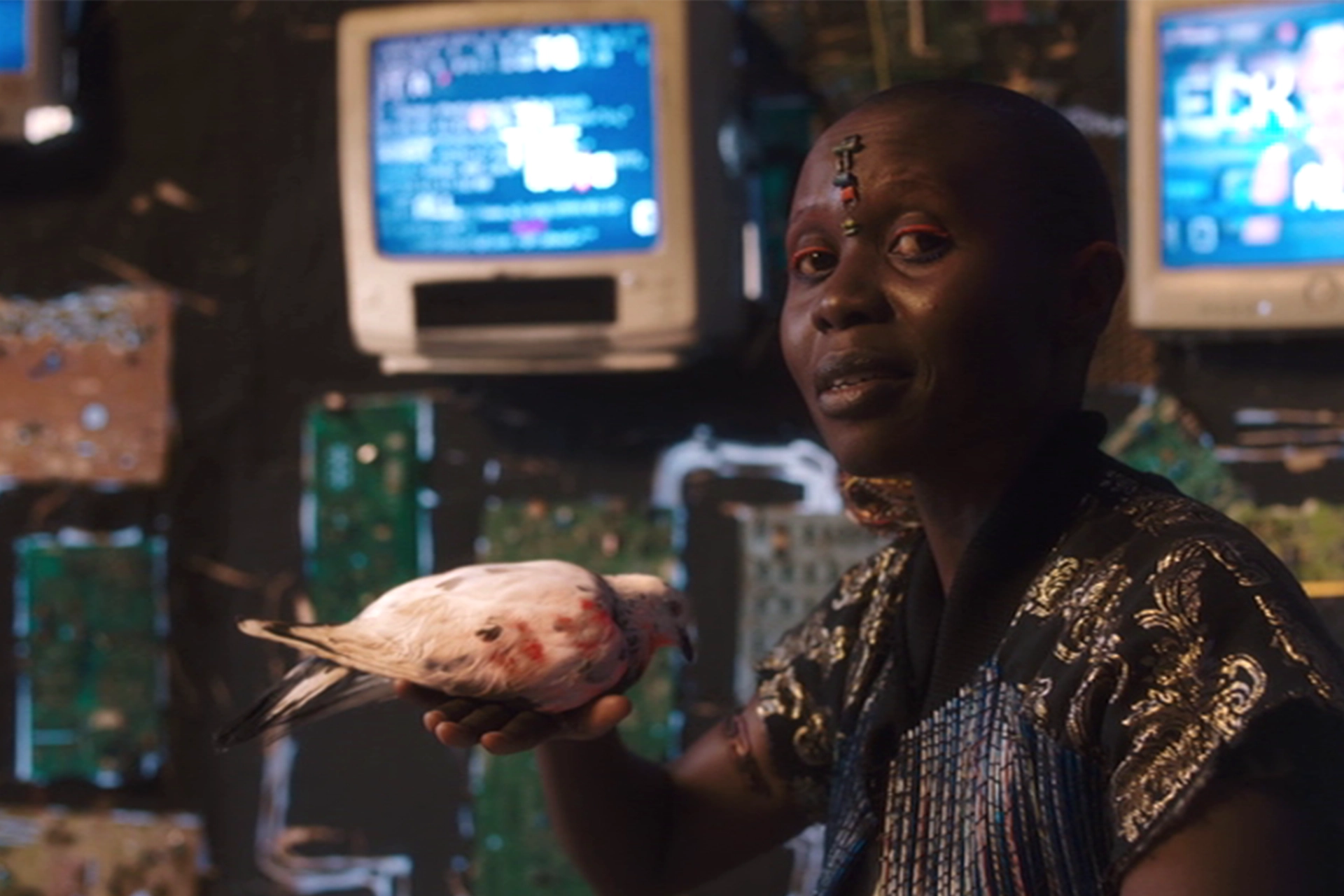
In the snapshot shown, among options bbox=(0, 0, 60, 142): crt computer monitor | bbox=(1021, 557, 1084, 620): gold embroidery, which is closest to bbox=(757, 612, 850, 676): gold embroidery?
bbox=(1021, 557, 1084, 620): gold embroidery

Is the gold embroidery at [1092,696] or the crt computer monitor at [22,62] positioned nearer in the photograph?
the gold embroidery at [1092,696]

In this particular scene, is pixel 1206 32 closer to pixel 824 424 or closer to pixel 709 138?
pixel 709 138

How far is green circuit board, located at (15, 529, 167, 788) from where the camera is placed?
5.75 feet

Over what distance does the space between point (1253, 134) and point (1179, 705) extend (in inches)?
30.4

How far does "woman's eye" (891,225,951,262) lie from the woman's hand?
1.12 ft

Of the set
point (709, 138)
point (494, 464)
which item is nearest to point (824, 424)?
point (709, 138)

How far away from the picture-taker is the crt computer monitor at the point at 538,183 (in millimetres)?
1396

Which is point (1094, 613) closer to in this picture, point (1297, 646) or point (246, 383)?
point (1297, 646)

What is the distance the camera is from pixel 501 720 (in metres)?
0.88

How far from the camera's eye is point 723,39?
1.47m

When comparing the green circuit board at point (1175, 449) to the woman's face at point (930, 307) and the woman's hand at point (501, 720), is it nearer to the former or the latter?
the woman's face at point (930, 307)

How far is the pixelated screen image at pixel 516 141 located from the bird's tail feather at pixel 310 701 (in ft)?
2.04

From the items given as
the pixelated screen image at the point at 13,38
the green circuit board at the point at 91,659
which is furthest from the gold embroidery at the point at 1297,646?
the pixelated screen image at the point at 13,38

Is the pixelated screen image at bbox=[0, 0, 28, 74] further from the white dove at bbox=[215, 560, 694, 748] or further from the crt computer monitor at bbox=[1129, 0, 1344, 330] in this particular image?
the crt computer monitor at bbox=[1129, 0, 1344, 330]
